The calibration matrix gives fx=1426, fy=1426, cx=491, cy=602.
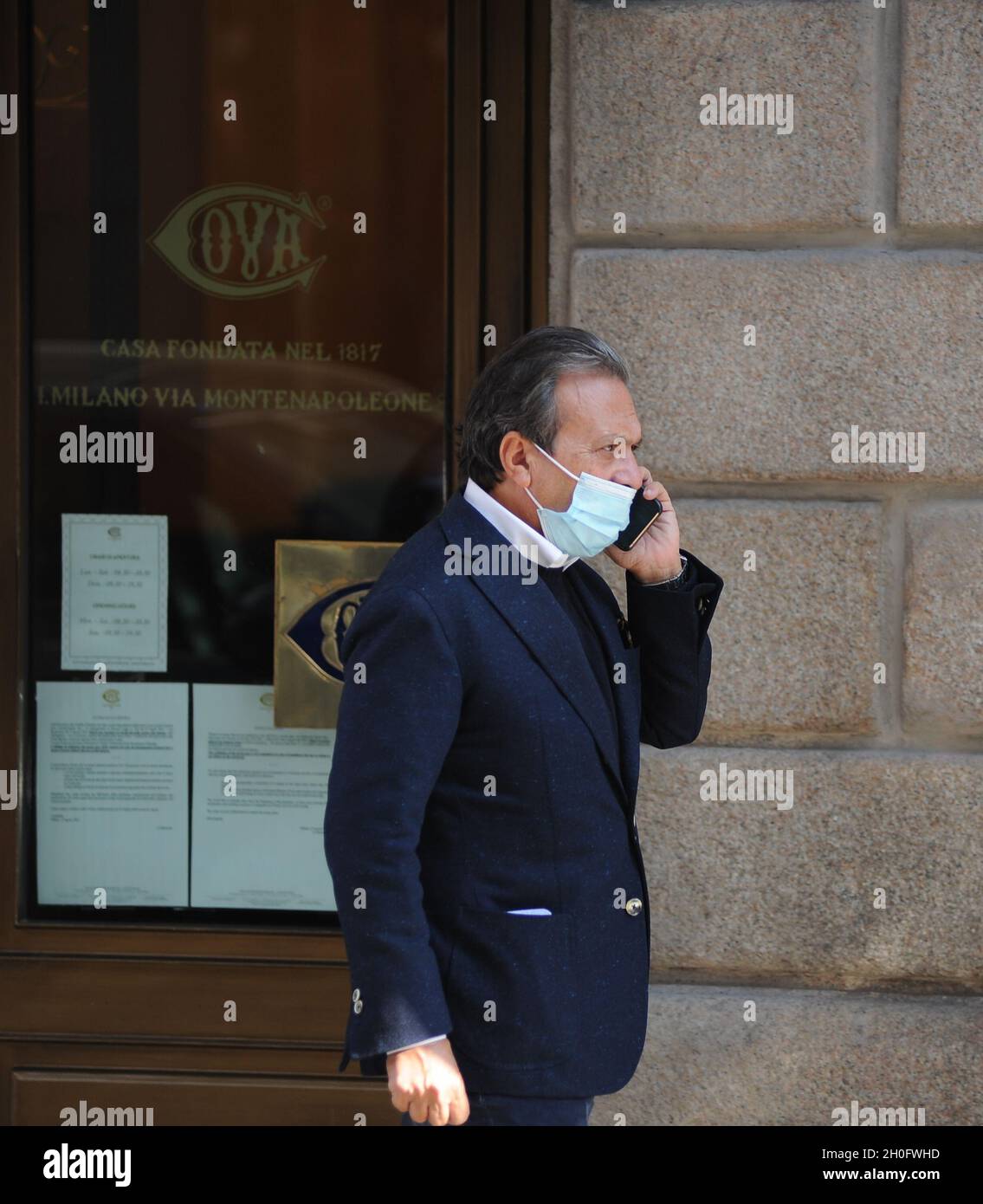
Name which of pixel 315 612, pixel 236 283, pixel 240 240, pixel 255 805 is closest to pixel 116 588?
pixel 315 612

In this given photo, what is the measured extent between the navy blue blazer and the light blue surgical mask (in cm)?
8

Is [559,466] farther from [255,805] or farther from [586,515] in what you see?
[255,805]

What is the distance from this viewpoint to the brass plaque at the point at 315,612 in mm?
3820

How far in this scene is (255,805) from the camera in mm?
3900

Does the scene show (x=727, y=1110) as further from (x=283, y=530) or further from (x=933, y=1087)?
(x=283, y=530)

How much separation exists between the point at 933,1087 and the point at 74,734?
8.04ft

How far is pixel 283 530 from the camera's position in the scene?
384cm

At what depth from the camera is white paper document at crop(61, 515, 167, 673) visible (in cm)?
387

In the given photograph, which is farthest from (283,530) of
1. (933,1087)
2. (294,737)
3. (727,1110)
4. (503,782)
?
(933,1087)

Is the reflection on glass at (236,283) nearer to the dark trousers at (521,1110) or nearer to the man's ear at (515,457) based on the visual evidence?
the man's ear at (515,457)

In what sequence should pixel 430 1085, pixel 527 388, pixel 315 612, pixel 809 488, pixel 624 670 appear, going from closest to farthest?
pixel 430 1085 → pixel 527 388 → pixel 624 670 → pixel 809 488 → pixel 315 612

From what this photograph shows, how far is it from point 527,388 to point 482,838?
2.53 feet

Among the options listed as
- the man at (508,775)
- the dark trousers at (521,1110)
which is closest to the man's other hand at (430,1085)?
the man at (508,775)

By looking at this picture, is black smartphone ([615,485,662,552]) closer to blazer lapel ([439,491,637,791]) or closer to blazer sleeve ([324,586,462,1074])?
blazer lapel ([439,491,637,791])
